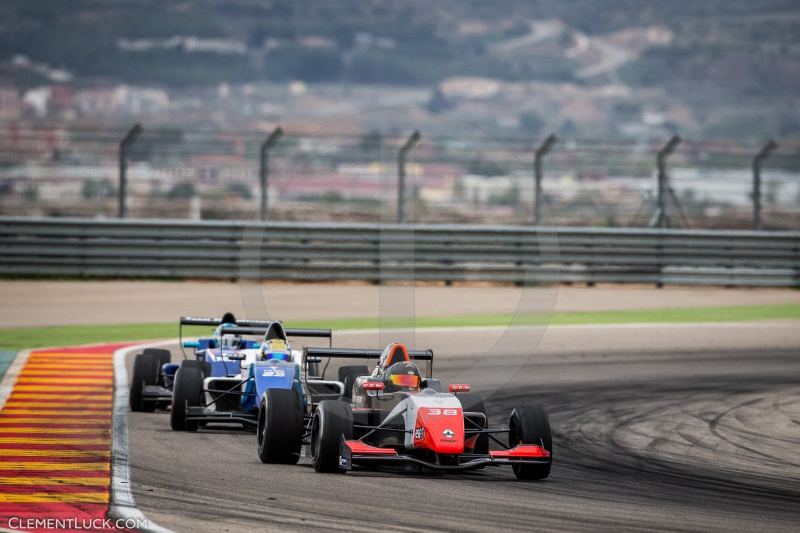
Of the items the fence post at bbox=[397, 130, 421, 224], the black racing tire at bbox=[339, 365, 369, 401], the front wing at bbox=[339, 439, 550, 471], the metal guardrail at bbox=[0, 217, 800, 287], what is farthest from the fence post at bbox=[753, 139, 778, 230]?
the front wing at bbox=[339, 439, 550, 471]

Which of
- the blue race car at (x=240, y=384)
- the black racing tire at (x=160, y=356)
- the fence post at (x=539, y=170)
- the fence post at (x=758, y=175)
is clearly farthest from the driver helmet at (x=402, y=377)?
the fence post at (x=758, y=175)

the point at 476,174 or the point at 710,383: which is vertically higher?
the point at 476,174

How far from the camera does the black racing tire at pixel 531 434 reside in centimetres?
1012

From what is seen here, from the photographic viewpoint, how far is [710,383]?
53.6 feet

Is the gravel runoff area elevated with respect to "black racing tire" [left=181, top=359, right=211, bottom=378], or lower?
elevated

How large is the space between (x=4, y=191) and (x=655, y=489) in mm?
23654

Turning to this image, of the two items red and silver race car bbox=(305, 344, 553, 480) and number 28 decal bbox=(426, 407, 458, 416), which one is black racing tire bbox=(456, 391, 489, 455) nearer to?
red and silver race car bbox=(305, 344, 553, 480)

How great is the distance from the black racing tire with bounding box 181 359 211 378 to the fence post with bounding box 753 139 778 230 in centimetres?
1807

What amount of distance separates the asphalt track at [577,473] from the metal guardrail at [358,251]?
33.0 ft

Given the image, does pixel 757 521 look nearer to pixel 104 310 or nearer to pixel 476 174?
pixel 104 310

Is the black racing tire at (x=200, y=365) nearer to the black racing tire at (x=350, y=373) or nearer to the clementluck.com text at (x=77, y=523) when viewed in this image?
the black racing tire at (x=350, y=373)

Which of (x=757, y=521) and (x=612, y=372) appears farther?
(x=612, y=372)

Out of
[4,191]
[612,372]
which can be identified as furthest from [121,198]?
[612,372]

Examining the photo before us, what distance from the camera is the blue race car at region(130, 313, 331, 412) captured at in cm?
1355
